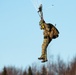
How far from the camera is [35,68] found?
6358 inches

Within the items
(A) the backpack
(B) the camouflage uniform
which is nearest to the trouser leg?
Result: (B) the camouflage uniform

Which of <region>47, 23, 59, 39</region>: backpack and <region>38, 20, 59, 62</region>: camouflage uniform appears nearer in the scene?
<region>38, 20, 59, 62</region>: camouflage uniform

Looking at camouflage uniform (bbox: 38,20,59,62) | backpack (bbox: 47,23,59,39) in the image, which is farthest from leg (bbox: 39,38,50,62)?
backpack (bbox: 47,23,59,39)

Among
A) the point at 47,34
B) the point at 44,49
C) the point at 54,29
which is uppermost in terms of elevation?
the point at 54,29

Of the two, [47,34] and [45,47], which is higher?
[47,34]

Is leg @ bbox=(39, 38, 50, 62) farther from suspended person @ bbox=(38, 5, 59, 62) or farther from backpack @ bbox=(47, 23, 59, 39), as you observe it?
backpack @ bbox=(47, 23, 59, 39)

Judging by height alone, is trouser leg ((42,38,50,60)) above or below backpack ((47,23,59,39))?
below

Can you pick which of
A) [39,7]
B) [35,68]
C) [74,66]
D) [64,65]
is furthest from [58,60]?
[39,7]

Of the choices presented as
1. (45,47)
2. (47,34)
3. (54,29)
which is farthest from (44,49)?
(54,29)

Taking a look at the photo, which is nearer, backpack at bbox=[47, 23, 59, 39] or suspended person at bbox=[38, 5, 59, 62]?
suspended person at bbox=[38, 5, 59, 62]

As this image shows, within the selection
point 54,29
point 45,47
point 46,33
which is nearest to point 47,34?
point 46,33

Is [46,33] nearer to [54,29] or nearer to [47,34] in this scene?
[47,34]

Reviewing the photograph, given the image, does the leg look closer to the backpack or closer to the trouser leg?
the trouser leg

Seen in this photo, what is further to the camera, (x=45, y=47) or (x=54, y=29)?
(x=54, y=29)
